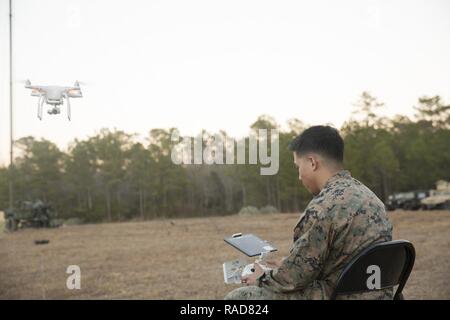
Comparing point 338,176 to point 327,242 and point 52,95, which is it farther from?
point 52,95

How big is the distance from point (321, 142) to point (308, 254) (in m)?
0.50

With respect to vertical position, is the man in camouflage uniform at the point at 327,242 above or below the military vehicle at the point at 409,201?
above

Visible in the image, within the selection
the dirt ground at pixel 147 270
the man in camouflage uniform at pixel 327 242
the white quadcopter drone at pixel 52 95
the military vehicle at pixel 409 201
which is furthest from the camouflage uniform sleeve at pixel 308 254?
the military vehicle at pixel 409 201

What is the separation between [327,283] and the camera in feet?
6.05

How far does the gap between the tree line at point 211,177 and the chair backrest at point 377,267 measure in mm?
23367

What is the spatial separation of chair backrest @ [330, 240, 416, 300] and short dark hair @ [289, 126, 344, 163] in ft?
1.44

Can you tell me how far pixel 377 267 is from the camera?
1.79 meters

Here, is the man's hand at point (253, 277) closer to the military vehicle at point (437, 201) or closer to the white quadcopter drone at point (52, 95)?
the white quadcopter drone at point (52, 95)

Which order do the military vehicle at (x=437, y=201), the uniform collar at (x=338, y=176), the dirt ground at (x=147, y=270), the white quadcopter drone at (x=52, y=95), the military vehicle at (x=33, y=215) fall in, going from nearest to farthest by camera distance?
the uniform collar at (x=338, y=176), the white quadcopter drone at (x=52, y=95), the dirt ground at (x=147, y=270), the military vehicle at (x=33, y=215), the military vehicle at (x=437, y=201)

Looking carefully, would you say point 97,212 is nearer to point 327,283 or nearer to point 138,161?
point 138,161

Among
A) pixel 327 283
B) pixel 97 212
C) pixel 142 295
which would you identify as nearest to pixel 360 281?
pixel 327 283

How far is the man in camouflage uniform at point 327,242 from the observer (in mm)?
1775

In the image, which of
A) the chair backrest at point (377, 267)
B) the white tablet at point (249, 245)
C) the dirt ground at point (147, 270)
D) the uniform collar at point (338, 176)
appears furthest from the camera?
the dirt ground at point (147, 270)
